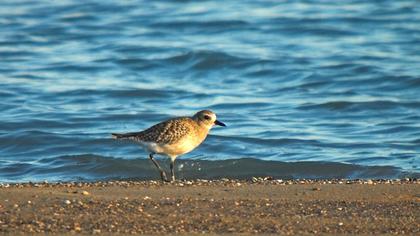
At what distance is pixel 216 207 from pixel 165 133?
109 inches

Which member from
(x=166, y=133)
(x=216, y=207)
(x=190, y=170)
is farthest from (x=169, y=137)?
(x=216, y=207)

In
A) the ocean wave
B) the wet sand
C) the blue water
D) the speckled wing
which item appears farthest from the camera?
the blue water

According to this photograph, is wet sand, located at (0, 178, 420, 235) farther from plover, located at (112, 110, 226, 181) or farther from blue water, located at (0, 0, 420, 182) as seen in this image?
blue water, located at (0, 0, 420, 182)

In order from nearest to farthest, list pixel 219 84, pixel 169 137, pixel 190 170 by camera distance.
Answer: pixel 169 137 < pixel 190 170 < pixel 219 84

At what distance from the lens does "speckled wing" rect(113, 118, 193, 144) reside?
12391 mm

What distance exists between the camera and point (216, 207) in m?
9.75

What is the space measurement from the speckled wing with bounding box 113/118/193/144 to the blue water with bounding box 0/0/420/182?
1.45 m

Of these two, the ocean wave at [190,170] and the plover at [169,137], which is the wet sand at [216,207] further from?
the ocean wave at [190,170]

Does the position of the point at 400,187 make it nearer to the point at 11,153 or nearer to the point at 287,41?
the point at 11,153

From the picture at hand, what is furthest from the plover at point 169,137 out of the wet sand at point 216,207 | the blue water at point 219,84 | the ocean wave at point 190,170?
the blue water at point 219,84

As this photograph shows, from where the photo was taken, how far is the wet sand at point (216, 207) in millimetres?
8836

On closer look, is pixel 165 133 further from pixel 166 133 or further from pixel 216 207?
pixel 216 207

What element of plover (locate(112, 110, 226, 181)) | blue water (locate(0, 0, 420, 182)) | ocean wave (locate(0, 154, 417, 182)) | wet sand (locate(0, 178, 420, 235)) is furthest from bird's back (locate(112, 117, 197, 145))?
blue water (locate(0, 0, 420, 182))

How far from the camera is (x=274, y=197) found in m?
10.4
